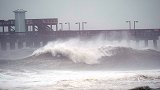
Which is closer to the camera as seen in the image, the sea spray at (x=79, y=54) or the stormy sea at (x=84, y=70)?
the stormy sea at (x=84, y=70)

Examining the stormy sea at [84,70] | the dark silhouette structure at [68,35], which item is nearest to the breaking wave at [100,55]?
the stormy sea at [84,70]

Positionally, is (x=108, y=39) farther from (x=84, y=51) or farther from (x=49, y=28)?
(x=84, y=51)

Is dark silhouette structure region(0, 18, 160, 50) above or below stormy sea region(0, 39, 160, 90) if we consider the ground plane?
above

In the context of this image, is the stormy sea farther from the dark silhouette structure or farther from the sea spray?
the dark silhouette structure

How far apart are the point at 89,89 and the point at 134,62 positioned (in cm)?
1752

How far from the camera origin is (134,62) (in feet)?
112

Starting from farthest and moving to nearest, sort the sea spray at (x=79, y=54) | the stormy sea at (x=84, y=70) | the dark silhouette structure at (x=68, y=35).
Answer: the dark silhouette structure at (x=68, y=35), the sea spray at (x=79, y=54), the stormy sea at (x=84, y=70)

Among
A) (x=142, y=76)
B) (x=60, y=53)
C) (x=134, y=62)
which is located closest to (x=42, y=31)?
(x=60, y=53)

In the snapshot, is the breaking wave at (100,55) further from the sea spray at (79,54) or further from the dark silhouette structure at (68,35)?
the dark silhouette structure at (68,35)

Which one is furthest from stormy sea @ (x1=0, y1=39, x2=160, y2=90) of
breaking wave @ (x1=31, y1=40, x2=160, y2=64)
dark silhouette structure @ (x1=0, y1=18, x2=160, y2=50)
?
dark silhouette structure @ (x1=0, y1=18, x2=160, y2=50)

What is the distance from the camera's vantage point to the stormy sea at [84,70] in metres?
18.8

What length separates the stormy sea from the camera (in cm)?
1877

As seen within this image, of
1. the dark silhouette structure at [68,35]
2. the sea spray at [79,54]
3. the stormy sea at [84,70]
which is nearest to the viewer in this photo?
the stormy sea at [84,70]

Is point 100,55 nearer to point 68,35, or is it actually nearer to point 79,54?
point 79,54
